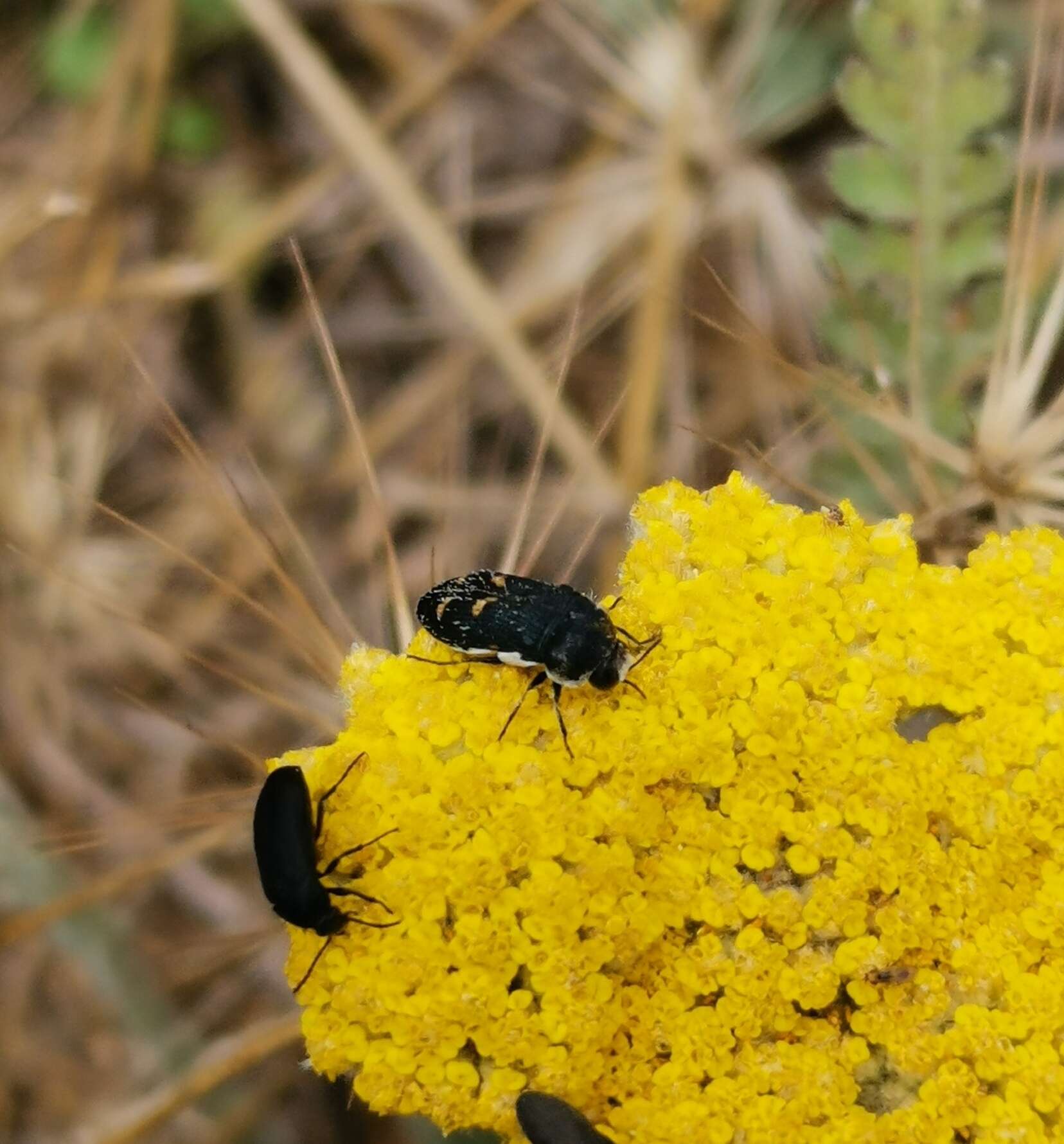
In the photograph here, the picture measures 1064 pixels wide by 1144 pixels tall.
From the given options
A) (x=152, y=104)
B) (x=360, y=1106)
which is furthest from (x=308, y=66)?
(x=360, y=1106)

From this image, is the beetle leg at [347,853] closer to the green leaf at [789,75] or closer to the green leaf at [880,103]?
the green leaf at [880,103]

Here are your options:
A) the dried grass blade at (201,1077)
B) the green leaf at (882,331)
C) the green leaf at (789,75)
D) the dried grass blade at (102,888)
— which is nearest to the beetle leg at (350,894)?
the dried grass blade at (201,1077)

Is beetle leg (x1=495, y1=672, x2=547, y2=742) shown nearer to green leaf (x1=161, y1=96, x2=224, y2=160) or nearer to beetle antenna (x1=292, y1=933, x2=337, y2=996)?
beetle antenna (x1=292, y1=933, x2=337, y2=996)

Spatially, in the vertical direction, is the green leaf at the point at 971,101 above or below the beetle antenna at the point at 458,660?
above

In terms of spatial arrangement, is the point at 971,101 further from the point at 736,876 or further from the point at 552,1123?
the point at 552,1123

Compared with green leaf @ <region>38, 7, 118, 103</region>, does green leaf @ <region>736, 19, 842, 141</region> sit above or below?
below

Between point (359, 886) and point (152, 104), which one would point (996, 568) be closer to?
point (359, 886)

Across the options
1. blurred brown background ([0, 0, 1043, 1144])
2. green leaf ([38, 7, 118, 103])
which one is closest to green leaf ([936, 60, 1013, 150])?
blurred brown background ([0, 0, 1043, 1144])
